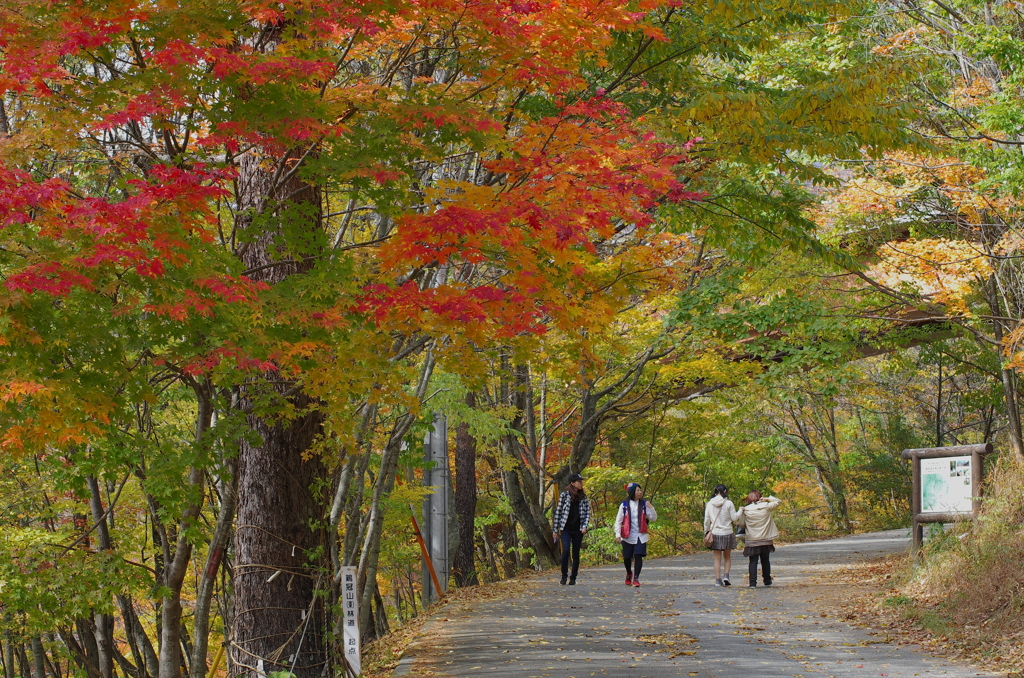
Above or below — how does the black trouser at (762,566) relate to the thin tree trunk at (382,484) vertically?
below

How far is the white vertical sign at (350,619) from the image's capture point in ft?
25.0

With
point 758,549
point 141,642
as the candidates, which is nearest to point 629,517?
point 758,549

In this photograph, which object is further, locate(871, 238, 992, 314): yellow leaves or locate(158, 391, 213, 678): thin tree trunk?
locate(871, 238, 992, 314): yellow leaves

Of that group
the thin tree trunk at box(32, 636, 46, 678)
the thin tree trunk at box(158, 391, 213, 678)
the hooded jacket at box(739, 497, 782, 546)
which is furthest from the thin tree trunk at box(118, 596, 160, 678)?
the hooded jacket at box(739, 497, 782, 546)

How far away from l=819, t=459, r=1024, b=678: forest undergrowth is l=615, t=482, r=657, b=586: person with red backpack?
3254mm

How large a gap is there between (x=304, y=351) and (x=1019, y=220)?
13.8 meters

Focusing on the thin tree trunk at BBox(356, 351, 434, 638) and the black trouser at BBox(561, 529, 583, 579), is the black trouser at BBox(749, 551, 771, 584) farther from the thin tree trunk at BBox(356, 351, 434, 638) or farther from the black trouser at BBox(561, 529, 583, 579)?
the thin tree trunk at BBox(356, 351, 434, 638)

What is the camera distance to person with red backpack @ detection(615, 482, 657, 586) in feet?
48.6

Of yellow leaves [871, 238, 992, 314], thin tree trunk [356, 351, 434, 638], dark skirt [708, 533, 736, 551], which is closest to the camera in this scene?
thin tree trunk [356, 351, 434, 638]

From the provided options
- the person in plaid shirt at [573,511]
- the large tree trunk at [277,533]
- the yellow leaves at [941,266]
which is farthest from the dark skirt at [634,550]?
the large tree trunk at [277,533]

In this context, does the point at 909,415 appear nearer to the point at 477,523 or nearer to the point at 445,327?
the point at 477,523

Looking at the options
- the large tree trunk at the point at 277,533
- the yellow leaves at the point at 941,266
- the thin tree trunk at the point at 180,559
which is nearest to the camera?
the thin tree trunk at the point at 180,559

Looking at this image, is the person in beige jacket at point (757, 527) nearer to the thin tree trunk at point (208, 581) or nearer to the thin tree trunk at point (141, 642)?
the thin tree trunk at point (208, 581)

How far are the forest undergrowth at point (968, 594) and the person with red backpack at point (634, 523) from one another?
3254mm
